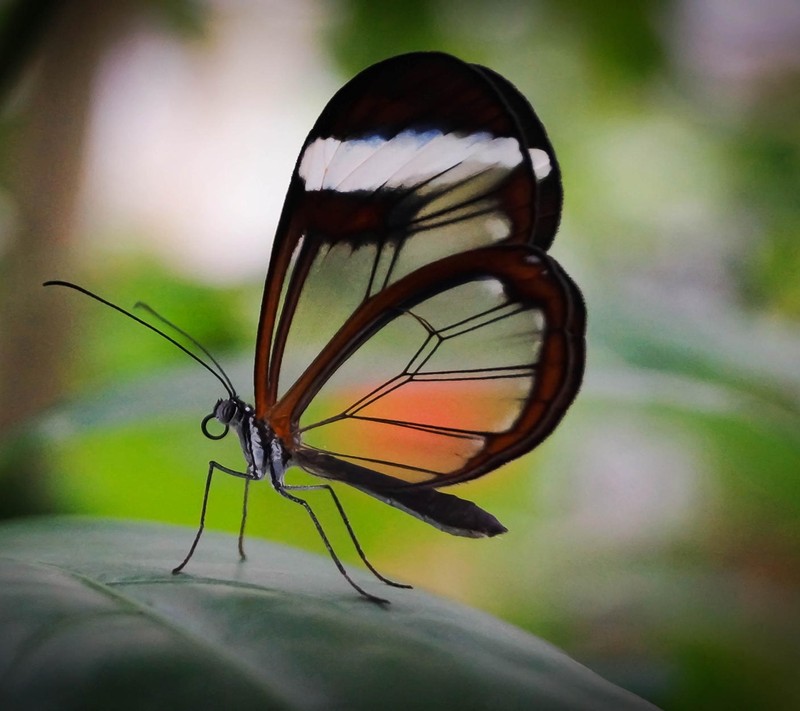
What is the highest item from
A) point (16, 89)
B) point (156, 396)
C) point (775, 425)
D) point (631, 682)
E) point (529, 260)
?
point (16, 89)

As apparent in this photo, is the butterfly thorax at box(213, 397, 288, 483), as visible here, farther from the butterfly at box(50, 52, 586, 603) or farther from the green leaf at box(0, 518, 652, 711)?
the green leaf at box(0, 518, 652, 711)

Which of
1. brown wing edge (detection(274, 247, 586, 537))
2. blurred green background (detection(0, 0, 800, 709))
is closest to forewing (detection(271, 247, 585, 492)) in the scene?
brown wing edge (detection(274, 247, 586, 537))

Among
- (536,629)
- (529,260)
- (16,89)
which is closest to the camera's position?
(529,260)

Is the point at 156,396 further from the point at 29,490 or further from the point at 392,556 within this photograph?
the point at 392,556

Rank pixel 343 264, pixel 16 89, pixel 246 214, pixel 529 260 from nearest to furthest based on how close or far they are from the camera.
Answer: pixel 529 260 < pixel 343 264 < pixel 246 214 < pixel 16 89

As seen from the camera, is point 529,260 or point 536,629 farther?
point 536,629

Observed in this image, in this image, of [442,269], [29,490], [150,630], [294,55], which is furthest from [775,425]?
[29,490]

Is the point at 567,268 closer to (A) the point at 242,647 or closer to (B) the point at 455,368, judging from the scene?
(B) the point at 455,368

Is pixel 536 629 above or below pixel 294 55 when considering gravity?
below
